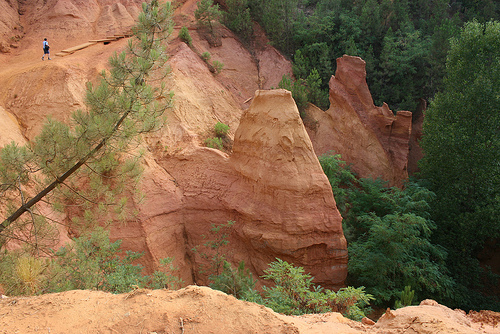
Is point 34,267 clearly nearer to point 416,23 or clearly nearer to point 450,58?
point 450,58

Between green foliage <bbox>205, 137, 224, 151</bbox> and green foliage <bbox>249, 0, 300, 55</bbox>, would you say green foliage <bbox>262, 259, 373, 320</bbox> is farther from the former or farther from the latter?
green foliage <bbox>249, 0, 300, 55</bbox>

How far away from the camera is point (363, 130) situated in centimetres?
1677

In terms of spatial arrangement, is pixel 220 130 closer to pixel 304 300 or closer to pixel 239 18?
pixel 304 300

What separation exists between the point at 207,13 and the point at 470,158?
1388 centimetres

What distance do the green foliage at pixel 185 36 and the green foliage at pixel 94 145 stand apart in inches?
382

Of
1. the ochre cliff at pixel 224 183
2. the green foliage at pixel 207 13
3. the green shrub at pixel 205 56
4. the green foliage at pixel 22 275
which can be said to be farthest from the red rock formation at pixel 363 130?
the green foliage at pixel 22 275

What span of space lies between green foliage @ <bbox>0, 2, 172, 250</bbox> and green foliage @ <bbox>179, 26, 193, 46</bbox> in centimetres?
969

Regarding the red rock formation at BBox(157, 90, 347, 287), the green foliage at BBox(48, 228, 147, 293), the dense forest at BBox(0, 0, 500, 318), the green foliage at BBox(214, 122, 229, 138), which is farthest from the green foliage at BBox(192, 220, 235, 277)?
the green foliage at BBox(214, 122, 229, 138)

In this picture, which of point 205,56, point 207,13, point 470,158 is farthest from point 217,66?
point 470,158

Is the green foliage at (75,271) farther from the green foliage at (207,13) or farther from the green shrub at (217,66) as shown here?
the green foliage at (207,13)

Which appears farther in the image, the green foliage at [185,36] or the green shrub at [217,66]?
the green shrub at [217,66]

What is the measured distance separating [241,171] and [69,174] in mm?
4904

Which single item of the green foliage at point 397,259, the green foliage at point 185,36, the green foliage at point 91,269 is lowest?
the green foliage at point 397,259

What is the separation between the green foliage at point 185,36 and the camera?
16.1 m
